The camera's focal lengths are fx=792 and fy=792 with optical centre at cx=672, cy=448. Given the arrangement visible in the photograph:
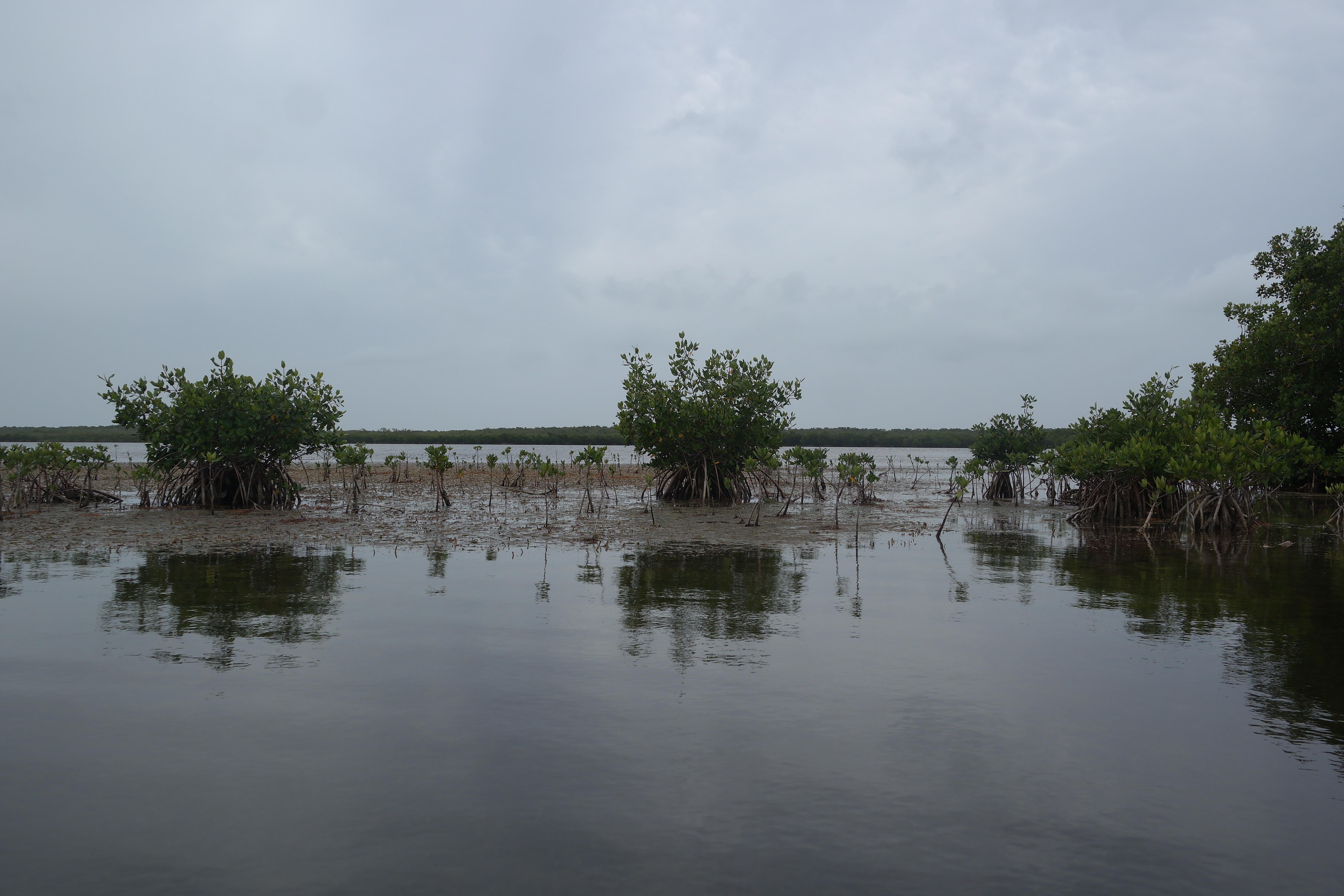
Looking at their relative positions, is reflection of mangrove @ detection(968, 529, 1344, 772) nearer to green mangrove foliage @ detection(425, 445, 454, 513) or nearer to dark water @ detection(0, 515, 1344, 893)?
dark water @ detection(0, 515, 1344, 893)

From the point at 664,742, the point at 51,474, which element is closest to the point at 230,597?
the point at 664,742

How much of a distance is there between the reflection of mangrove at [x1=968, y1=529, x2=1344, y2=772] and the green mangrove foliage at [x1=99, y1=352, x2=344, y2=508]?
12941mm

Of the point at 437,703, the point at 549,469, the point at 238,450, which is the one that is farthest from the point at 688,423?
the point at 437,703

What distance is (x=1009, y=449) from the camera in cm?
2220

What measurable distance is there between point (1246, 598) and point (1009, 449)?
14.4 meters

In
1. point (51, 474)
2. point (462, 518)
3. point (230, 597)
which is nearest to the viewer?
point (230, 597)

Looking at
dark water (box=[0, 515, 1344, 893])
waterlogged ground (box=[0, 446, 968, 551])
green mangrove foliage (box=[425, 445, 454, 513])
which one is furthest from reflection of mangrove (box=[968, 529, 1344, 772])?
green mangrove foliage (box=[425, 445, 454, 513])

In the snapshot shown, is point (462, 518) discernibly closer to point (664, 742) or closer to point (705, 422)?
point (705, 422)

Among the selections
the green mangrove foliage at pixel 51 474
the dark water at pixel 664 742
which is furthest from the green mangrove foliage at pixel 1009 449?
the green mangrove foliage at pixel 51 474

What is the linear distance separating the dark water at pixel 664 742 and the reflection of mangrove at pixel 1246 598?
5 centimetres

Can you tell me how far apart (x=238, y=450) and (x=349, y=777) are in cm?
1297

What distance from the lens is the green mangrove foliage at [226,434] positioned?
15.0m

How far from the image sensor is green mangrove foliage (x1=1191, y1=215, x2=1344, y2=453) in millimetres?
18625

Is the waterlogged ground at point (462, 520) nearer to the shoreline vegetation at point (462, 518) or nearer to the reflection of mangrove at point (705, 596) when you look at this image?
the shoreline vegetation at point (462, 518)
